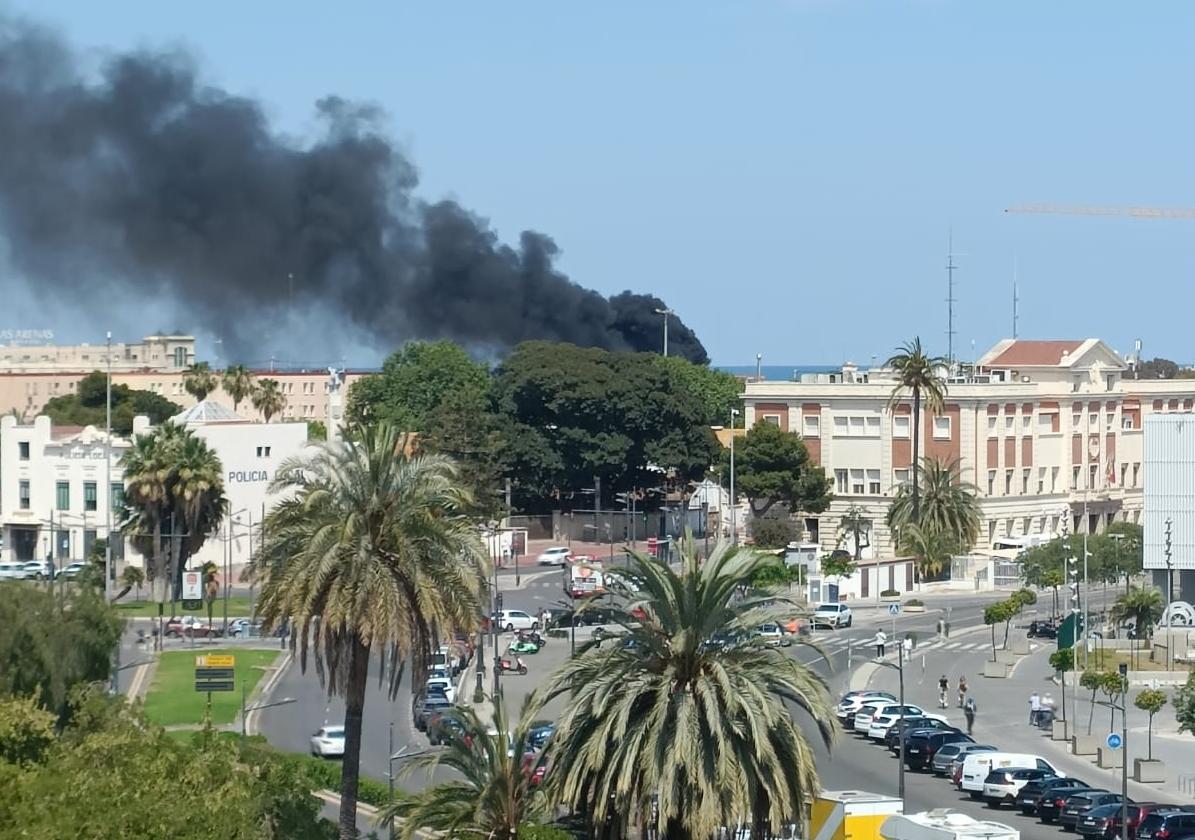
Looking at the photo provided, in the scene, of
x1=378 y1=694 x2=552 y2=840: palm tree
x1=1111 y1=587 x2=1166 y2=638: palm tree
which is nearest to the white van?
x1=378 y1=694 x2=552 y2=840: palm tree

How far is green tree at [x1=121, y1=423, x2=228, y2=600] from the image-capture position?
93875 mm

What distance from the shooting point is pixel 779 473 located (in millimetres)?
118250

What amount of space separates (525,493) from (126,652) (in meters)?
46.9

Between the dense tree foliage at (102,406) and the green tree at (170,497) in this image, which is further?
the dense tree foliage at (102,406)

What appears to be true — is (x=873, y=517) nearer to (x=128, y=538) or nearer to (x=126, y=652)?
(x=128, y=538)

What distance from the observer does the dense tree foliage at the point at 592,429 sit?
407 ft

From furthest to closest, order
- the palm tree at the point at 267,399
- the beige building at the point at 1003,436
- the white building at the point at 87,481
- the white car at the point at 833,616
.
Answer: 1. the palm tree at the point at 267,399
2. the beige building at the point at 1003,436
3. the white building at the point at 87,481
4. the white car at the point at 833,616

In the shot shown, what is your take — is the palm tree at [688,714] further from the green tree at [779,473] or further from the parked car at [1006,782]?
the green tree at [779,473]

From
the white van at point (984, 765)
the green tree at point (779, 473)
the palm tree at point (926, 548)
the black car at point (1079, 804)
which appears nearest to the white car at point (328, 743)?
the white van at point (984, 765)

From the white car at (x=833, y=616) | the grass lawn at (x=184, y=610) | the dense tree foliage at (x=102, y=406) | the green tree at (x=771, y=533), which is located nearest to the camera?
the white car at (x=833, y=616)

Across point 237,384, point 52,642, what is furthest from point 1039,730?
point 237,384

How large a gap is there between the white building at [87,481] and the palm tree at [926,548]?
28428 millimetres

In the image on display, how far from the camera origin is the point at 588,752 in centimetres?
3312

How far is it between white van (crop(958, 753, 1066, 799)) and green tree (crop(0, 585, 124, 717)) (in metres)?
20.4
